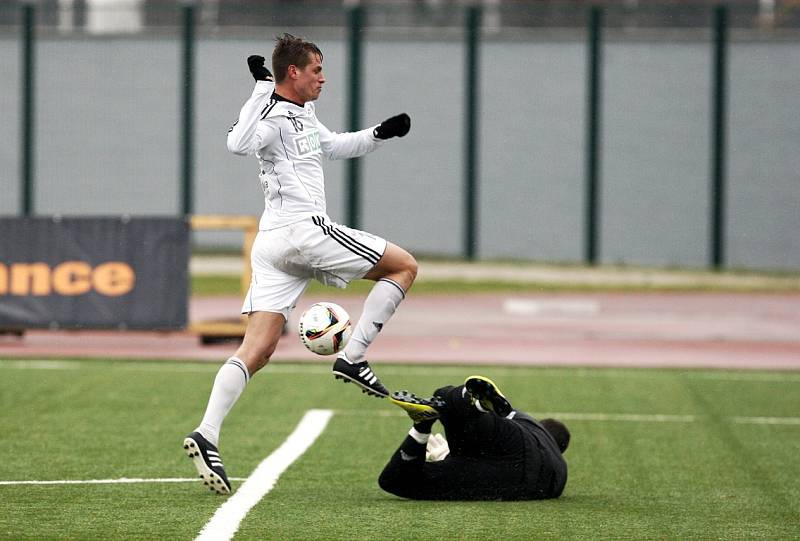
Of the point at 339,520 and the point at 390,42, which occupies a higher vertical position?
the point at 390,42

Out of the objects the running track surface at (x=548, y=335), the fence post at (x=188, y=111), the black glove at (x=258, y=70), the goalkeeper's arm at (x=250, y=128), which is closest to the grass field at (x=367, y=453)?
the running track surface at (x=548, y=335)

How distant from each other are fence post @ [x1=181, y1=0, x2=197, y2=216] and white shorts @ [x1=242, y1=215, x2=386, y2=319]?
72.2ft

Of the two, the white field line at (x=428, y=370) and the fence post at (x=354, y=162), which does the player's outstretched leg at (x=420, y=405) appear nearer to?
the white field line at (x=428, y=370)

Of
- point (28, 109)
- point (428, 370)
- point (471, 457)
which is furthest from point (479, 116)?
point (471, 457)

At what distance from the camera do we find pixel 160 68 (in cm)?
3025

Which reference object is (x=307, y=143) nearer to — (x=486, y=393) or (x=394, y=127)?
(x=394, y=127)

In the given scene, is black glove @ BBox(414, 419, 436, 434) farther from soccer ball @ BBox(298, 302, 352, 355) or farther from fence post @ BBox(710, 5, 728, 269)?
fence post @ BBox(710, 5, 728, 269)

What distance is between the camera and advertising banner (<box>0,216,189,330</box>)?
17.4 m

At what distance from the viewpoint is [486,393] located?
752 centimetres

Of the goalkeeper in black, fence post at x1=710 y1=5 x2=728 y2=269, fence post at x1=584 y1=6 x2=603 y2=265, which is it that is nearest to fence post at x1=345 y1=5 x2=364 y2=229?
fence post at x1=584 y1=6 x2=603 y2=265

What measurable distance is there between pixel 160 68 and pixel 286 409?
1922 centimetres

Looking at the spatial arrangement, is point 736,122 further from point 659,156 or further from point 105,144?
point 105,144

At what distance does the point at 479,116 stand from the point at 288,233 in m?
22.1

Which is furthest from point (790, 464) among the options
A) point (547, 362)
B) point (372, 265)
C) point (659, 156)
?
point (659, 156)
